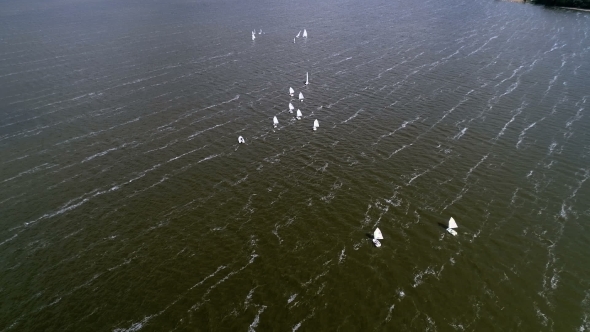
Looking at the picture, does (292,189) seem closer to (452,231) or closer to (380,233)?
(380,233)

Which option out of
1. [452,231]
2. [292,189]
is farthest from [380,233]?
[292,189]

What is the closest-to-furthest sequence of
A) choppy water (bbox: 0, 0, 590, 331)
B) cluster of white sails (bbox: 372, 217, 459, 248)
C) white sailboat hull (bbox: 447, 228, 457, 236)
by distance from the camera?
choppy water (bbox: 0, 0, 590, 331)
cluster of white sails (bbox: 372, 217, 459, 248)
white sailboat hull (bbox: 447, 228, 457, 236)

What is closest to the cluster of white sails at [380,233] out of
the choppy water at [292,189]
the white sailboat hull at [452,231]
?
the white sailboat hull at [452,231]

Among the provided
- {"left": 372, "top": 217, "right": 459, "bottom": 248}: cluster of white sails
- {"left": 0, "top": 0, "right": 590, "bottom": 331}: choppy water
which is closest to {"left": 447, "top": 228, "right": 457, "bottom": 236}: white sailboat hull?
{"left": 372, "top": 217, "right": 459, "bottom": 248}: cluster of white sails

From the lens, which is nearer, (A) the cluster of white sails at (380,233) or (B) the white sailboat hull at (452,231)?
(A) the cluster of white sails at (380,233)

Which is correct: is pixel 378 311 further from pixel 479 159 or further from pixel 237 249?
pixel 479 159

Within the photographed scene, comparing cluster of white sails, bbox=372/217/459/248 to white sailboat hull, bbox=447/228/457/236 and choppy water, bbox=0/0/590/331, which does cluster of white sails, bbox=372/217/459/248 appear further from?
choppy water, bbox=0/0/590/331

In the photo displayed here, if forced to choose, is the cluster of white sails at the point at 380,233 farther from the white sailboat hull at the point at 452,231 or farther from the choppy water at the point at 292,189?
the choppy water at the point at 292,189

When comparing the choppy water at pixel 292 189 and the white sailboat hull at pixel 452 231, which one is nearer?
the choppy water at pixel 292 189

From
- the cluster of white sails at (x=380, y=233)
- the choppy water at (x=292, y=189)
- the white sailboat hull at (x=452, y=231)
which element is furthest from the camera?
the white sailboat hull at (x=452, y=231)

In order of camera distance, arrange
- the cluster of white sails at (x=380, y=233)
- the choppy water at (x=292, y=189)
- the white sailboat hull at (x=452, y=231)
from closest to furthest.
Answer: the choppy water at (x=292, y=189) < the cluster of white sails at (x=380, y=233) < the white sailboat hull at (x=452, y=231)

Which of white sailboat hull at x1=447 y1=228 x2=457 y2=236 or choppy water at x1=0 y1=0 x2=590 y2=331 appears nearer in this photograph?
choppy water at x1=0 y1=0 x2=590 y2=331
